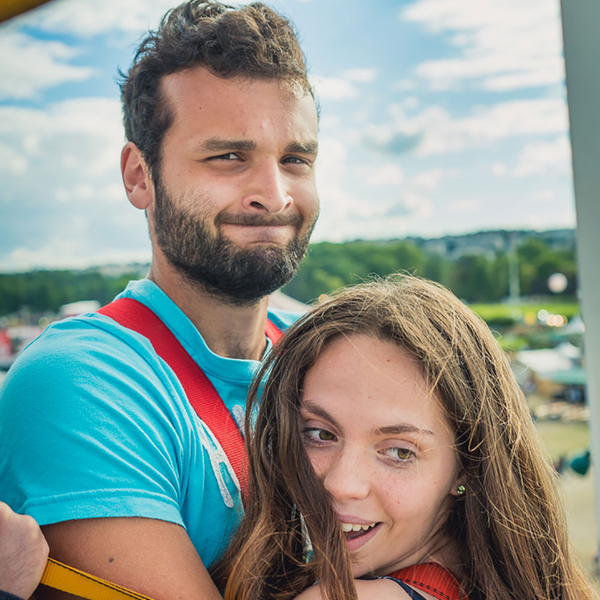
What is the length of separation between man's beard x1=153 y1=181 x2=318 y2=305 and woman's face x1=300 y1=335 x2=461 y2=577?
0.40 metres

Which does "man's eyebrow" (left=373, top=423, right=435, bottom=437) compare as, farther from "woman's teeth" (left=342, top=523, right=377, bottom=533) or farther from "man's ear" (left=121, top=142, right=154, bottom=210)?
"man's ear" (left=121, top=142, right=154, bottom=210)

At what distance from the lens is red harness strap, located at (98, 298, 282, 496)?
124 cm

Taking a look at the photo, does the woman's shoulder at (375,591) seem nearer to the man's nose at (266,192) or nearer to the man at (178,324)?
the man at (178,324)

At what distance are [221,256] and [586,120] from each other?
0.89m

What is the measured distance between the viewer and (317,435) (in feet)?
3.77

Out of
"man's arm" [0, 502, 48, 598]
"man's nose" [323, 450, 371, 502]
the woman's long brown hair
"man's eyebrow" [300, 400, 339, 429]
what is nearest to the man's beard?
the woman's long brown hair

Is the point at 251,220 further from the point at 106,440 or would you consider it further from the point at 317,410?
the point at 106,440

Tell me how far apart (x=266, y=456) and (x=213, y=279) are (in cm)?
46

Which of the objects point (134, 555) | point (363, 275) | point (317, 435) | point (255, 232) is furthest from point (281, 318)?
point (134, 555)

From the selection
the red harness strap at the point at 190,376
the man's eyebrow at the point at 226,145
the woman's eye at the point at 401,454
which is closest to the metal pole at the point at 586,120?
the woman's eye at the point at 401,454

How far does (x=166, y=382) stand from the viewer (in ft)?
3.93

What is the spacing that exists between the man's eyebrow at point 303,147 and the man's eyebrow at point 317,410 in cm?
65

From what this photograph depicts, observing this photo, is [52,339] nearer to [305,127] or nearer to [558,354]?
[305,127]

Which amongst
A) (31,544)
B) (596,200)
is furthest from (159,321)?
(596,200)
